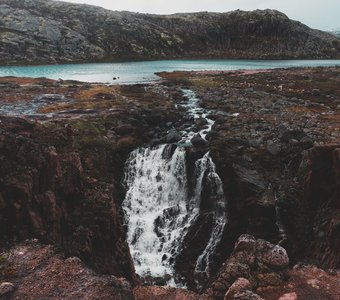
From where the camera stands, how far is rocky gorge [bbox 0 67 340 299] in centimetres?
1672

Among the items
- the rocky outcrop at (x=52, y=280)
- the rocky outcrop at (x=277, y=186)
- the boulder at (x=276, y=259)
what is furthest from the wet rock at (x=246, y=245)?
the rocky outcrop at (x=277, y=186)

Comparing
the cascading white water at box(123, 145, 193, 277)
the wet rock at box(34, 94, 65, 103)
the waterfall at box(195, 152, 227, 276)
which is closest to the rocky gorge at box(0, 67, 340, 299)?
the waterfall at box(195, 152, 227, 276)

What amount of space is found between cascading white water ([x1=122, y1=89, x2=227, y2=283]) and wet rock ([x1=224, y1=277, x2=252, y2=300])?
18.1 metres

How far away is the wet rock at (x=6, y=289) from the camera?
47.6 feet

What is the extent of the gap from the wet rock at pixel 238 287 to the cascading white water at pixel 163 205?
18070 millimetres

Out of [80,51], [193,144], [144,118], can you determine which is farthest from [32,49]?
[193,144]

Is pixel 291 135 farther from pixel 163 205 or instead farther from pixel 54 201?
pixel 54 201

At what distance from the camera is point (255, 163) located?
38.2m

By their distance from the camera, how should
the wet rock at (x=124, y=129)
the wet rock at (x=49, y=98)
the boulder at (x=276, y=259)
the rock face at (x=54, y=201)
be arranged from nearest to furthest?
the boulder at (x=276, y=259) → the rock face at (x=54, y=201) → the wet rock at (x=124, y=129) → the wet rock at (x=49, y=98)

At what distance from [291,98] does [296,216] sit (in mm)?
35509

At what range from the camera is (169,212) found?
125ft

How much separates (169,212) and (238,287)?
22488 mm

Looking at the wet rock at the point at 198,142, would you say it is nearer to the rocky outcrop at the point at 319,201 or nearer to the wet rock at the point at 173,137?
the wet rock at the point at 173,137

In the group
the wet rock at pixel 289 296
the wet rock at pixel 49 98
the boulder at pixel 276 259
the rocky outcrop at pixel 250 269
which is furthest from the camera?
the wet rock at pixel 49 98
